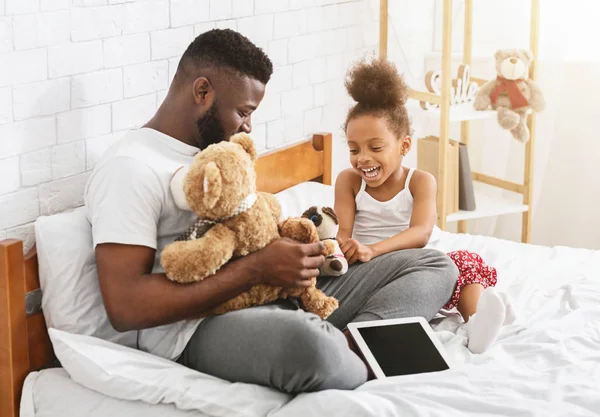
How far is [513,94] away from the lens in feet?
9.71

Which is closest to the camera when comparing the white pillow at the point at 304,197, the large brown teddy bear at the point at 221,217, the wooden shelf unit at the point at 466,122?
the large brown teddy bear at the point at 221,217

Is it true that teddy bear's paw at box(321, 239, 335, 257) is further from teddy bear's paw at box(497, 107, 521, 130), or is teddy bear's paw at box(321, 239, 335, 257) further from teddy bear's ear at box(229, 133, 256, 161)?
teddy bear's paw at box(497, 107, 521, 130)

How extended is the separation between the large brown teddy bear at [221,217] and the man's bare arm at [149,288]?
0.02 meters

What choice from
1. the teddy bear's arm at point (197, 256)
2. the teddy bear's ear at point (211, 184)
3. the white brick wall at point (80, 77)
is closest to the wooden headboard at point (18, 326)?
the white brick wall at point (80, 77)

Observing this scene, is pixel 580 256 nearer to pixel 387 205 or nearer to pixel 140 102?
pixel 387 205

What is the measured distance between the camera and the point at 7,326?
65.3 inches

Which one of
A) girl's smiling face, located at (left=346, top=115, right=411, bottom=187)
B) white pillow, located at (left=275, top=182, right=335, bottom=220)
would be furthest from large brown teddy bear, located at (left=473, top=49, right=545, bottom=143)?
girl's smiling face, located at (left=346, top=115, right=411, bottom=187)

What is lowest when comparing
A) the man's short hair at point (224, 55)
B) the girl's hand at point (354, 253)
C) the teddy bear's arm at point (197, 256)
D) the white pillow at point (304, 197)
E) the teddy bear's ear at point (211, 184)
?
the girl's hand at point (354, 253)

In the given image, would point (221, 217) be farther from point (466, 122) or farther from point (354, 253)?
point (466, 122)

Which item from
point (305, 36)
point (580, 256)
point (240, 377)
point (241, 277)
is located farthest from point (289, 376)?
point (305, 36)

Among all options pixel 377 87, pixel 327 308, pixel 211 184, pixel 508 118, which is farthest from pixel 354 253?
pixel 508 118

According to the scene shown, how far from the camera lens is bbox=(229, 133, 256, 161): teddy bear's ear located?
1.73 metres

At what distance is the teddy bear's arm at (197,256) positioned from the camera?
160cm

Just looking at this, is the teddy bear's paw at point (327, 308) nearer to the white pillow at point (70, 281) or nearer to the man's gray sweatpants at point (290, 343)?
the man's gray sweatpants at point (290, 343)
